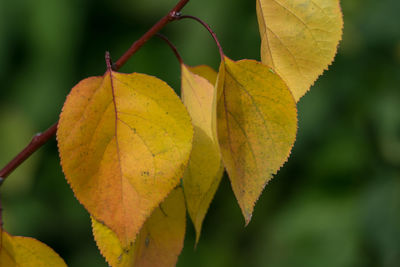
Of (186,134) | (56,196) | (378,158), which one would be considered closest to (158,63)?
(56,196)

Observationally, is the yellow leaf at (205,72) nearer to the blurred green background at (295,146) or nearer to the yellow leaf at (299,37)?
the yellow leaf at (299,37)

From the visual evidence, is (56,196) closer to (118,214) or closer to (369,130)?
(369,130)

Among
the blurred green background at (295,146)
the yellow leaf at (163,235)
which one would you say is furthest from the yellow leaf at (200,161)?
the blurred green background at (295,146)

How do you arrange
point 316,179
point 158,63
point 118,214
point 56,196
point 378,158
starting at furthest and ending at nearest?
1. point 56,196
2. point 158,63
3. point 316,179
4. point 378,158
5. point 118,214

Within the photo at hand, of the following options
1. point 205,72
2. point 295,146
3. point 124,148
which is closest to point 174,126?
point 124,148

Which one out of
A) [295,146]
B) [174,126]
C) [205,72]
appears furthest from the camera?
[295,146]

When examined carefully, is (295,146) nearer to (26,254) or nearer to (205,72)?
(205,72)
